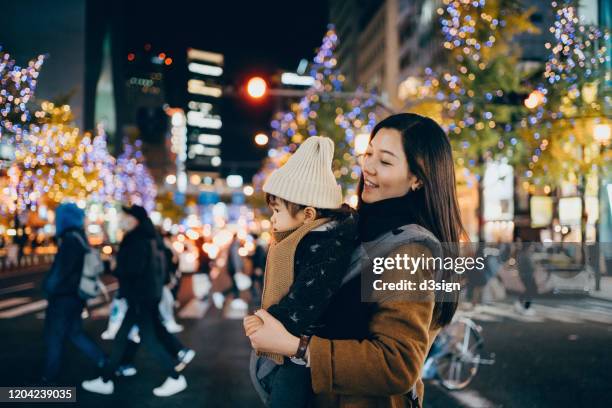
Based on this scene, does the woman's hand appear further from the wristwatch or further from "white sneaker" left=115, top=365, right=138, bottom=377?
"white sneaker" left=115, top=365, right=138, bottom=377

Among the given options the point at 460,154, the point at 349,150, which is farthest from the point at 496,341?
the point at 349,150

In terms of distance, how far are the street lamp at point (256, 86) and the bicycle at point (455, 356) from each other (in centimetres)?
765

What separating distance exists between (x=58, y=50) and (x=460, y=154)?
1267cm

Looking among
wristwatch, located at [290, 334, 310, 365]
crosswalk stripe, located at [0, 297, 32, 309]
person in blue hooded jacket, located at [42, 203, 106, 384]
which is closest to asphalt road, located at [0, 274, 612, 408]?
person in blue hooded jacket, located at [42, 203, 106, 384]

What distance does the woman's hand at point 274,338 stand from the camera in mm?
1837

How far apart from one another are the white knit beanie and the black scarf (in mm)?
123

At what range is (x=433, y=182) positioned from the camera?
203 cm

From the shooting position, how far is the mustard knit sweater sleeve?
5.80 ft

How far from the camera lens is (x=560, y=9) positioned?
1421 cm

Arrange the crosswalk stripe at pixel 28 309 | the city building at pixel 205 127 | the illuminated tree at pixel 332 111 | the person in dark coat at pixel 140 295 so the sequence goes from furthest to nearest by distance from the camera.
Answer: the city building at pixel 205 127 < the illuminated tree at pixel 332 111 < the crosswalk stripe at pixel 28 309 < the person in dark coat at pixel 140 295

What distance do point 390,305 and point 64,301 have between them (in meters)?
6.26

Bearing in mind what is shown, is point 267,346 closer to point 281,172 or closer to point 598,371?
point 281,172

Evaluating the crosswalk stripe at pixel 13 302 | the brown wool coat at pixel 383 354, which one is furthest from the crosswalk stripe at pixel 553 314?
the crosswalk stripe at pixel 13 302

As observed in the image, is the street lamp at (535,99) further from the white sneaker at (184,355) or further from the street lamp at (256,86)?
the white sneaker at (184,355)
